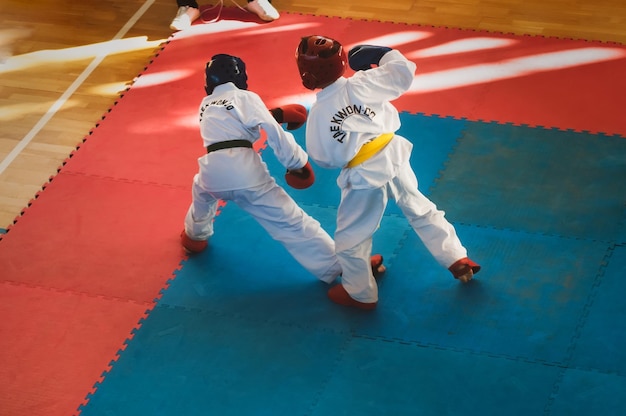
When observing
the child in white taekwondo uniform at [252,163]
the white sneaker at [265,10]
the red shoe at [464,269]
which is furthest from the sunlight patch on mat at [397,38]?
the red shoe at [464,269]

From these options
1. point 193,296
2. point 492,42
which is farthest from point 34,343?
point 492,42

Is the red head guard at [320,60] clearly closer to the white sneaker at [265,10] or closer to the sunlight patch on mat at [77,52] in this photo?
the white sneaker at [265,10]

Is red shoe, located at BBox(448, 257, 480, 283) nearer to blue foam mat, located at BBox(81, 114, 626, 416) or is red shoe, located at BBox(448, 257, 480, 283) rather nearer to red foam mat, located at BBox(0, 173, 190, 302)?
blue foam mat, located at BBox(81, 114, 626, 416)

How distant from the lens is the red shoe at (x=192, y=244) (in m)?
5.48

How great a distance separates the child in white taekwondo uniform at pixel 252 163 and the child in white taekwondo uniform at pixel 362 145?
0.87 ft

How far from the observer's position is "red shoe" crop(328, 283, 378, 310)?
16.5ft

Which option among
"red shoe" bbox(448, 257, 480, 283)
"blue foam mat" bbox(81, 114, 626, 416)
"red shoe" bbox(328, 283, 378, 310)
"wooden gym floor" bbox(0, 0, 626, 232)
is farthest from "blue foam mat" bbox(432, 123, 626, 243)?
"wooden gym floor" bbox(0, 0, 626, 232)

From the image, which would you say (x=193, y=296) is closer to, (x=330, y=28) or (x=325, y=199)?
(x=325, y=199)

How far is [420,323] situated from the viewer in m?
4.96

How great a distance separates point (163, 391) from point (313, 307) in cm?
94

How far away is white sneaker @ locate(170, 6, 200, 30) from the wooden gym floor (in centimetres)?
12

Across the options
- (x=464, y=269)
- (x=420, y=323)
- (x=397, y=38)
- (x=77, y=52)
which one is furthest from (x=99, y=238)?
(x=397, y=38)

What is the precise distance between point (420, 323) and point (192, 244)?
1441 millimetres

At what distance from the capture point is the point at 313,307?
512 centimetres
